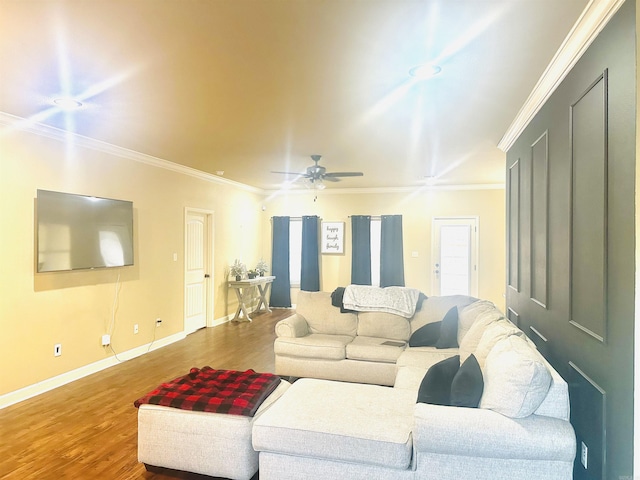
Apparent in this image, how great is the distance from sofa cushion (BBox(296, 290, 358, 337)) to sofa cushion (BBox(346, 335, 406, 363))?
40 centimetres

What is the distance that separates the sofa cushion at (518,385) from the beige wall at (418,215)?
234 inches

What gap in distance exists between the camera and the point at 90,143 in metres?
4.34

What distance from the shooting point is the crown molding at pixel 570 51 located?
6.13 ft

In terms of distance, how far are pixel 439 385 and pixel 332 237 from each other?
626 centimetres

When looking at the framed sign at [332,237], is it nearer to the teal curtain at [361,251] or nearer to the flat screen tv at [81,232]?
the teal curtain at [361,251]

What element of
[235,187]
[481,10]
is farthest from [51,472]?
[235,187]

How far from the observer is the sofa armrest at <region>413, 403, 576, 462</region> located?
1839mm

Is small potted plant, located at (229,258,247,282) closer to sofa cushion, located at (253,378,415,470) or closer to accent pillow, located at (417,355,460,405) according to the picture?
sofa cushion, located at (253,378,415,470)

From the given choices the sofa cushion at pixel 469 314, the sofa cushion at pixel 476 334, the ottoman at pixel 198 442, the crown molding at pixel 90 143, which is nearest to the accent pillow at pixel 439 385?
the sofa cushion at pixel 476 334

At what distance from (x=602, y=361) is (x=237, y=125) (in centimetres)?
335

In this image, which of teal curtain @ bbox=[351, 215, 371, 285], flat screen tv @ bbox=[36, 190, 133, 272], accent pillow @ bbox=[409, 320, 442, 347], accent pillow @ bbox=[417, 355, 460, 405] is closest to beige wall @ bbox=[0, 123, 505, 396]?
flat screen tv @ bbox=[36, 190, 133, 272]

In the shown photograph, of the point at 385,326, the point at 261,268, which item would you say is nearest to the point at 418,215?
the point at 261,268

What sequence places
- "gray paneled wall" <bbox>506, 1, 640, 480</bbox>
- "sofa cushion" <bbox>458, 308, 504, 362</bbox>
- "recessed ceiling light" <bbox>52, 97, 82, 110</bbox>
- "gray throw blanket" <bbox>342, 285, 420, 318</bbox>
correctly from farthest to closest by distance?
"gray throw blanket" <bbox>342, 285, 420, 318</bbox> → "recessed ceiling light" <bbox>52, 97, 82, 110</bbox> → "sofa cushion" <bbox>458, 308, 504, 362</bbox> → "gray paneled wall" <bbox>506, 1, 640, 480</bbox>

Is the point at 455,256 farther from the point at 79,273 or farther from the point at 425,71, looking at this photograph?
the point at 79,273
